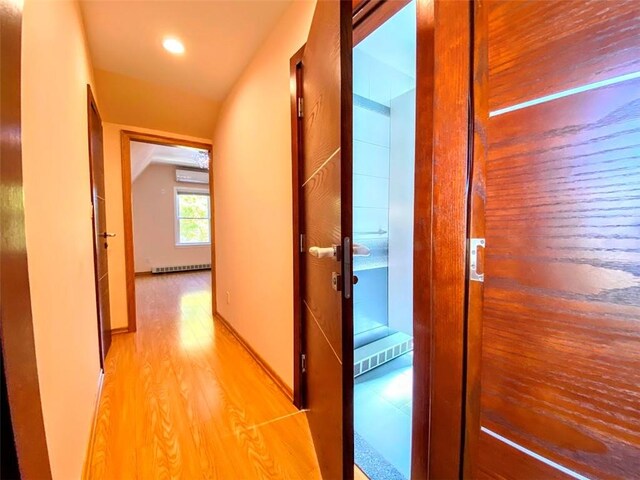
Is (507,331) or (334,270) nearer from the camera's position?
(507,331)

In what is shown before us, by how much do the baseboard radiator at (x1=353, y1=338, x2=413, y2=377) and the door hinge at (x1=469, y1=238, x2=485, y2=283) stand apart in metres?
1.67

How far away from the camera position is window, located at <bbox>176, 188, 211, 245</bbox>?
22.0 feet

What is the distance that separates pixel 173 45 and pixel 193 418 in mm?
2423

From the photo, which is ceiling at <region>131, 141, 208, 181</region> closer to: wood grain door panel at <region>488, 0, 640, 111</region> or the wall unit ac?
the wall unit ac

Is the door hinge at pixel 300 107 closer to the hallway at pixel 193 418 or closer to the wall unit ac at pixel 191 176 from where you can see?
the hallway at pixel 193 418

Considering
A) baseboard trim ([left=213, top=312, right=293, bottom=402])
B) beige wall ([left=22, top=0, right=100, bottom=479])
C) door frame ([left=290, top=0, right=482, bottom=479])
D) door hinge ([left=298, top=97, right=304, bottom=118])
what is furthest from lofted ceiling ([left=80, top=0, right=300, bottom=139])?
baseboard trim ([left=213, top=312, right=293, bottom=402])

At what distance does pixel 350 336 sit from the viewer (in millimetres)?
847

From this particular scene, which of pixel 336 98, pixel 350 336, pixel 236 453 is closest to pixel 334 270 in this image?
pixel 350 336

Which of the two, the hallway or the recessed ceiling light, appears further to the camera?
the recessed ceiling light

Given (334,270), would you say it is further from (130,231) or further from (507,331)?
(130,231)

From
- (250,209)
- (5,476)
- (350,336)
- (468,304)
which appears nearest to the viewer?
(5,476)

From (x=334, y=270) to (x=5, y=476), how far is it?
798mm

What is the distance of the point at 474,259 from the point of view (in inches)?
25.0

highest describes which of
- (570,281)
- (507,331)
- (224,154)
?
(224,154)
